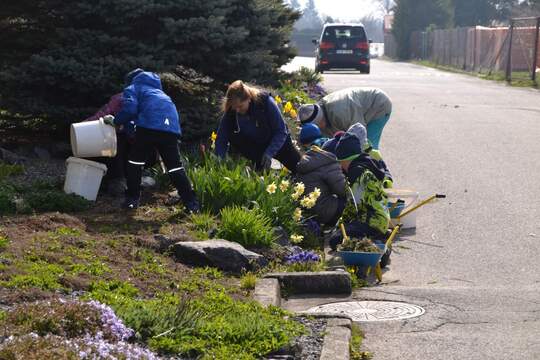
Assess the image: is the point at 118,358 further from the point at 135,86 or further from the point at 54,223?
the point at 135,86

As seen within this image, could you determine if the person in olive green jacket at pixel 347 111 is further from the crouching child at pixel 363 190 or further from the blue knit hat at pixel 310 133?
the crouching child at pixel 363 190

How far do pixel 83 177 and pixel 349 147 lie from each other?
248 cm

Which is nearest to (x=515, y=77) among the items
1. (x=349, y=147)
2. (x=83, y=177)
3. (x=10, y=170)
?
(x=349, y=147)

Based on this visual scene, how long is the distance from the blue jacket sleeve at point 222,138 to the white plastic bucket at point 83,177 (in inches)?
50.4

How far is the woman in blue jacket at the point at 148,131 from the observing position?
9898 mm

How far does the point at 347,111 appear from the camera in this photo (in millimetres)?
11906

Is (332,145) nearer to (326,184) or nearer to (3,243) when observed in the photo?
(326,184)

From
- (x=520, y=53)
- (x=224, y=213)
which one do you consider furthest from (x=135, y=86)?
(x=520, y=53)

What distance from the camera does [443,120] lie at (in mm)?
20688

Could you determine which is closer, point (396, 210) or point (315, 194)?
point (315, 194)

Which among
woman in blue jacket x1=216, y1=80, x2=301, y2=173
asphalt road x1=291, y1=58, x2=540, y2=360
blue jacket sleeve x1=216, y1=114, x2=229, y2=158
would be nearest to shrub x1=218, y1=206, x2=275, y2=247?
asphalt road x1=291, y1=58, x2=540, y2=360

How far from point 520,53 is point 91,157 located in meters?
30.5

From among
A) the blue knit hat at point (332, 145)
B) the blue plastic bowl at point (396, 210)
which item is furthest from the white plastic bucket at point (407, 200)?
the blue knit hat at point (332, 145)

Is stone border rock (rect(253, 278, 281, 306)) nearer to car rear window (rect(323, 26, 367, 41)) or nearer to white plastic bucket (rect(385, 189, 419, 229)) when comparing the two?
white plastic bucket (rect(385, 189, 419, 229))
